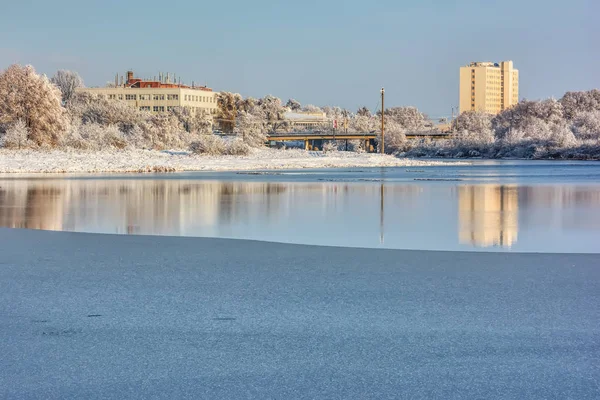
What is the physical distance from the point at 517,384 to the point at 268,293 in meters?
2.88

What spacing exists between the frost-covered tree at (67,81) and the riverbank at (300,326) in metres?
147

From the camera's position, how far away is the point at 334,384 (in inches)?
180

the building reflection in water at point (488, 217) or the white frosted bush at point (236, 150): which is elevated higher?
the white frosted bush at point (236, 150)

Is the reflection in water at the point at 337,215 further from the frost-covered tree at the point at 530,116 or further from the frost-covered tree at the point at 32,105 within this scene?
the frost-covered tree at the point at 530,116

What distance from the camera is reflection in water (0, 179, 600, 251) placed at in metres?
11.6

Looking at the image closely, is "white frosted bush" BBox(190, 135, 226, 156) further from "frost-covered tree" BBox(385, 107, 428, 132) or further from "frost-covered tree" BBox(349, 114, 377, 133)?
"frost-covered tree" BBox(385, 107, 428, 132)

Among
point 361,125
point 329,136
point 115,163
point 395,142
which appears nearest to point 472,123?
point 395,142

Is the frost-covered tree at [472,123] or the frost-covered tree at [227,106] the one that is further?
the frost-covered tree at [227,106]

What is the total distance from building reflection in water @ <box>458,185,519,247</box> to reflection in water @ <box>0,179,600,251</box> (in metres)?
0.02

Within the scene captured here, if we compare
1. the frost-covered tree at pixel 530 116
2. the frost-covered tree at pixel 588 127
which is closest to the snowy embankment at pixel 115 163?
the frost-covered tree at pixel 588 127

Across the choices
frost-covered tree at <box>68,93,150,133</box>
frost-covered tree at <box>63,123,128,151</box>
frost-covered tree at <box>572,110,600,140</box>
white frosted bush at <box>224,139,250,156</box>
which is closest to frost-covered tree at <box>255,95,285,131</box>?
frost-covered tree at <box>68,93,150,133</box>

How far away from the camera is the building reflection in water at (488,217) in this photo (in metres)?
11.3

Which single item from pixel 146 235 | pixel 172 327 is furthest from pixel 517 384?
pixel 146 235

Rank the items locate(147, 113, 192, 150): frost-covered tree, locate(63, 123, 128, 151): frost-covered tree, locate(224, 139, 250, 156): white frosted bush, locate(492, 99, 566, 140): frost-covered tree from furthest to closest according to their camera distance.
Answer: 1. locate(492, 99, 566, 140): frost-covered tree
2. locate(147, 113, 192, 150): frost-covered tree
3. locate(224, 139, 250, 156): white frosted bush
4. locate(63, 123, 128, 151): frost-covered tree
